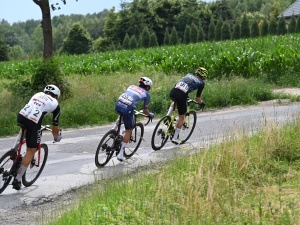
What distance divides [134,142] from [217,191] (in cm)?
516

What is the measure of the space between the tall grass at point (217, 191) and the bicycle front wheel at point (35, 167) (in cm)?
157

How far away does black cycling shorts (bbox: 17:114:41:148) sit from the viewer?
852cm

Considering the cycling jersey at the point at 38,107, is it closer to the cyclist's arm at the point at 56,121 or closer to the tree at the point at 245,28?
the cyclist's arm at the point at 56,121

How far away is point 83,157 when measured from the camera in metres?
11.4

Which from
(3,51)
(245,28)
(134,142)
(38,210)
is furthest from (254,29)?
(38,210)

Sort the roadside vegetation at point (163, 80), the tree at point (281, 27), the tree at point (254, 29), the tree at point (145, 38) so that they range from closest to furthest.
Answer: the roadside vegetation at point (163, 80) → the tree at point (281, 27) → the tree at point (254, 29) → the tree at point (145, 38)

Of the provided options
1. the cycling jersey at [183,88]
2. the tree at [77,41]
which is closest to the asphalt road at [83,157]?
the cycling jersey at [183,88]

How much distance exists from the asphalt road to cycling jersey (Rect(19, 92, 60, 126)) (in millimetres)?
1236

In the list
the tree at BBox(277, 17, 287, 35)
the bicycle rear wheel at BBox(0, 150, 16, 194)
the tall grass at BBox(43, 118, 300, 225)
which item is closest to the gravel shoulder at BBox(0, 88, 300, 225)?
the tall grass at BBox(43, 118, 300, 225)

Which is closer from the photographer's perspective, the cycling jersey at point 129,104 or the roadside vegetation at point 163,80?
the cycling jersey at point 129,104

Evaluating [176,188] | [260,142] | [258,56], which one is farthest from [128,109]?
[258,56]

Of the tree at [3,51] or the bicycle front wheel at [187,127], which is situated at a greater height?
the tree at [3,51]

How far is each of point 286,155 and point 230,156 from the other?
1247mm

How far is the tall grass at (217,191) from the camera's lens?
17.9 feet
